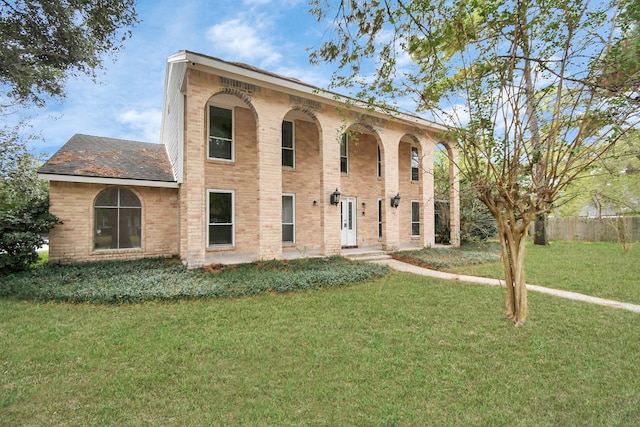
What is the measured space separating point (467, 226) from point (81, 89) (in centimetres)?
1770

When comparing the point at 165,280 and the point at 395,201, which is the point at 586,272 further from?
the point at 165,280

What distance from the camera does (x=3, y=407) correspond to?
272cm

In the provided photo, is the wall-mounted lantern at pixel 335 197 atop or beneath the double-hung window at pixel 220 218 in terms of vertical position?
atop

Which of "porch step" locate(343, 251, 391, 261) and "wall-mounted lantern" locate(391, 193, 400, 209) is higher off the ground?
"wall-mounted lantern" locate(391, 193, 400, 209)

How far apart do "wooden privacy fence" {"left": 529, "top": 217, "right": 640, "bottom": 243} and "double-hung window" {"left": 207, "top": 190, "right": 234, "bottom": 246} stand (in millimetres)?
17493

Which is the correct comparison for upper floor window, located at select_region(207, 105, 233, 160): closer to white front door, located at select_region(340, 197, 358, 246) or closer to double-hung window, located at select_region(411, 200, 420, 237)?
white front door, located at select_region(340, 197, 358, 246)

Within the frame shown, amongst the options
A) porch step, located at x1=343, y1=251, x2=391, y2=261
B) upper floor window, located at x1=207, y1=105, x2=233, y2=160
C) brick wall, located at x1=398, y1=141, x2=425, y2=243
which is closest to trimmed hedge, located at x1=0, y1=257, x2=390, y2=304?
A: porch step, located at x1=343, y1=251, x2=391, y2=261

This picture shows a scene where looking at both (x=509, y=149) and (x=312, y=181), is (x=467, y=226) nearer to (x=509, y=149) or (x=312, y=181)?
(x=312, y=181)

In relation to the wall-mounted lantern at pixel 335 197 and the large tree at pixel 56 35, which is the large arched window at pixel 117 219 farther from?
the wall-mounted lantern at pixel 335 197

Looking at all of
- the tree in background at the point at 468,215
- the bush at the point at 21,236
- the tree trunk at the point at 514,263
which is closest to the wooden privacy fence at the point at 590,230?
the tree in background at the point at 468,215

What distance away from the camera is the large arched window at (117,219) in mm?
9602

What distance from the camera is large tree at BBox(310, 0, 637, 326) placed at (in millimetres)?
3361

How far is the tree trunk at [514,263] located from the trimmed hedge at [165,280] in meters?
3.91

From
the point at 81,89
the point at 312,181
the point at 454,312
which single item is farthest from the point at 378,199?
the point at 81,89
